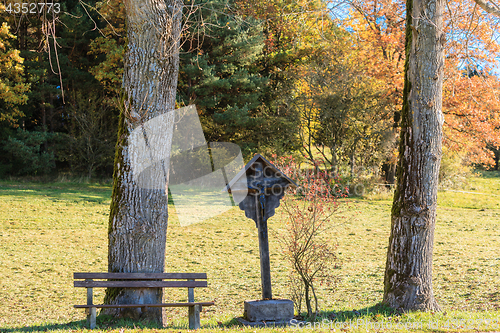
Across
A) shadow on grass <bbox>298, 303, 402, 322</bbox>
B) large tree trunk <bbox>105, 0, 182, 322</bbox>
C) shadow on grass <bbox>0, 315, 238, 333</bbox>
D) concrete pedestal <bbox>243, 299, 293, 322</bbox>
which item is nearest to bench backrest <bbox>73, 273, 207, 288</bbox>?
large tree trunk <bbox>105, 0, 182, 322</bbox>

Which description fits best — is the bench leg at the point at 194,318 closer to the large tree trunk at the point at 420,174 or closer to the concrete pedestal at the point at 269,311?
the concrete pedestal at the point at 269,311

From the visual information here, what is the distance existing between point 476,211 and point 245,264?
12.2 metres

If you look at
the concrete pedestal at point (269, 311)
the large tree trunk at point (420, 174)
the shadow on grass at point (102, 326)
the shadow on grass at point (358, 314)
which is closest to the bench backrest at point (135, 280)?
the shadow on grass at point (102, 326)

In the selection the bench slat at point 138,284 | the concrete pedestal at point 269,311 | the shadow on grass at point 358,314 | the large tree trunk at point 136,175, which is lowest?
the shadow on grass at point 358,314

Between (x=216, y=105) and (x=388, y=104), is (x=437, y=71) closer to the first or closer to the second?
(x=388, y=104)

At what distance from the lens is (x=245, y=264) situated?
875 cm

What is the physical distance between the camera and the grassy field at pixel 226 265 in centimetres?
509

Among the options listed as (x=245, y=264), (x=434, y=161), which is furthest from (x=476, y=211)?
(x=434, y=161)

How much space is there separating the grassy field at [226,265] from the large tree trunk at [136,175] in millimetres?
643

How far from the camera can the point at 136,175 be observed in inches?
195

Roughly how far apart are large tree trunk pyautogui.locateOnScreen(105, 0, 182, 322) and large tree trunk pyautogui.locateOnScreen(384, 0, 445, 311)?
10.1 feet

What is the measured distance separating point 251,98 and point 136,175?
15.6 metres

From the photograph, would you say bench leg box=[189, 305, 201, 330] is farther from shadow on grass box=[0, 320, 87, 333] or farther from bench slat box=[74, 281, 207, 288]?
shadow on grass box=[0, 320, 87, 333]

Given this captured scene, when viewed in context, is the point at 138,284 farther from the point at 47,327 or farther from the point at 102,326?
the point at 47,327
